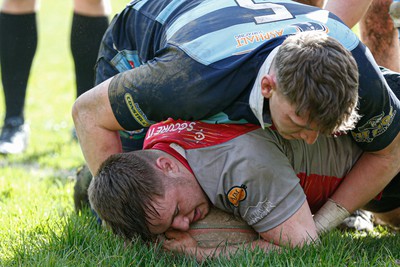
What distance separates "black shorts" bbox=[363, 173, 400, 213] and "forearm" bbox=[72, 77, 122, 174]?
56.2 inches

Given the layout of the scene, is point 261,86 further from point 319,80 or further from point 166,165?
point 166,165

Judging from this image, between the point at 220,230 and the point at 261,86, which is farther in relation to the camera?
the point at 220,230

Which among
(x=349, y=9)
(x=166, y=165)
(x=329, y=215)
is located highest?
(x=349, y=9)

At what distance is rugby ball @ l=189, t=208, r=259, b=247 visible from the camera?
3.20 metres

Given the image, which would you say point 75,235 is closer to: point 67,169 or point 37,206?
point 37,206

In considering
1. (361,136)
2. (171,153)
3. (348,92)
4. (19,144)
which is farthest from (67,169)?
(348,92)

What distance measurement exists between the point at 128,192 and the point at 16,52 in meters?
2.95

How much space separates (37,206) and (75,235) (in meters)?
0.78

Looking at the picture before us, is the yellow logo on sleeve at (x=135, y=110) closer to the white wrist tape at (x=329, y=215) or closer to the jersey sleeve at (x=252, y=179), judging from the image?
the jersey sleeve at (x=252, y=179)

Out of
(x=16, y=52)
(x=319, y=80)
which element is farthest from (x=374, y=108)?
(x=16, y=52)

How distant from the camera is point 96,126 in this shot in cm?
333

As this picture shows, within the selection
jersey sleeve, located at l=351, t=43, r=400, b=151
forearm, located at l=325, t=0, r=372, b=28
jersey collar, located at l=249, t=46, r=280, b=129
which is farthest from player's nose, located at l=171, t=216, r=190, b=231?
forearm, located at l=325, t=0, r=372, b=28

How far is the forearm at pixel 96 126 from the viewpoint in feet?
10.7

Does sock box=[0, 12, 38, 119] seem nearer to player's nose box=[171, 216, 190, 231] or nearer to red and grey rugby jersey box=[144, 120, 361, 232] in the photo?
red and grey rugby jersey box=[144, 120, 361, 232]
